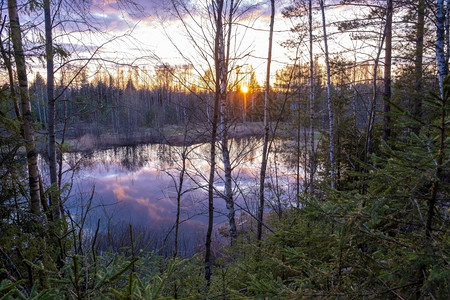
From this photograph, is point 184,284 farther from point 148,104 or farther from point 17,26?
point 148,104

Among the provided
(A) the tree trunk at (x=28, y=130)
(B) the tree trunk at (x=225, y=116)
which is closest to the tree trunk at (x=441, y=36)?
(B) the tree trunk at (x=225, y=116)

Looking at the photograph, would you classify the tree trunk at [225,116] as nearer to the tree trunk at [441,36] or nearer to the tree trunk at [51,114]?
the tree trunk at [51,114]

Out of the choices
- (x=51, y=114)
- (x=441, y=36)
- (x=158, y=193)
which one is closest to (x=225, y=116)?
(x=51, y=114)

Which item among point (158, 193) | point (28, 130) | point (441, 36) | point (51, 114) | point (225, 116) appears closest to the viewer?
point (28, 130)

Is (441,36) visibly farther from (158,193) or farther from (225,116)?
(158,193)

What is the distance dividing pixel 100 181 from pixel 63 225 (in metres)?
13.7

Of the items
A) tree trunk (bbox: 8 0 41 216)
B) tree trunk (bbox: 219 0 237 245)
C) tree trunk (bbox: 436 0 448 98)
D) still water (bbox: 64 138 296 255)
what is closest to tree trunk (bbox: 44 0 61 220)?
tree trunk (bbox: 8 0 41 216)

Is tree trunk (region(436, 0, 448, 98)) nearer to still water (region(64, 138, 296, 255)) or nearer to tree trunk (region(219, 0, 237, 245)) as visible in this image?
tree trunk (region(219, 0, 237, 245))

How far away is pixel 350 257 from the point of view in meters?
1.65

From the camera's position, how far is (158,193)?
46.8 ft

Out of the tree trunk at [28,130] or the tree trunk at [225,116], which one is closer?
the tree trunk at [28,130]

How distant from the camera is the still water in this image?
9.35 metres

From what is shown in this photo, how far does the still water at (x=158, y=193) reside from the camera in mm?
9346

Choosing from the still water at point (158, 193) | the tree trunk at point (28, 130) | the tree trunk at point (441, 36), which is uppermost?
the tree trunk at point (441, 36)
